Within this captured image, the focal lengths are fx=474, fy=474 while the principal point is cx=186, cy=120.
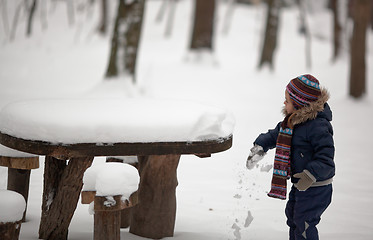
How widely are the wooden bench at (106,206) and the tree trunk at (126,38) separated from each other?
21.7 feet

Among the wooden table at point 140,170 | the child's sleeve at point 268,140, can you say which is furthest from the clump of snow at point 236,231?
the child's sleeve at point 268,140

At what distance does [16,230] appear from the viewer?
8.83 ft

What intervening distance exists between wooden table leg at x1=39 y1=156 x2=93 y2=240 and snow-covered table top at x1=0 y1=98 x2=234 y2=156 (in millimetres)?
363

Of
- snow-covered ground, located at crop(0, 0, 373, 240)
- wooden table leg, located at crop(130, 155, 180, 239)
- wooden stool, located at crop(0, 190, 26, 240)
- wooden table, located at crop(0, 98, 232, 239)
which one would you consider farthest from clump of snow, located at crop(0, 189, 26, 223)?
wooden table leg, located at crop(130, 155, 180, 239)

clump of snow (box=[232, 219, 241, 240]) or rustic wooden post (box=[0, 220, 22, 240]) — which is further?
clump of snow (box=[232, 219, 241, 240])

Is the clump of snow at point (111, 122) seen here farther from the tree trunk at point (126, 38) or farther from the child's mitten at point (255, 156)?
the tree trunk at point (126, 38)

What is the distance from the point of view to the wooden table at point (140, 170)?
2.68m

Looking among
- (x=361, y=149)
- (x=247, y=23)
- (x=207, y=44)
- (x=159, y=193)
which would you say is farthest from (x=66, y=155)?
(x=247, y=23)

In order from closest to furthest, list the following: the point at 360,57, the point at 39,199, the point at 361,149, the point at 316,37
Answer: the point at 39,199, the point at 361,149, the point at 360,57, the point at 316,37

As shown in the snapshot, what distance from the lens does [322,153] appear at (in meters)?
2.78

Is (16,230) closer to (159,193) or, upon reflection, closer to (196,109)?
(159,193)

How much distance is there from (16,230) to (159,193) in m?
1.04

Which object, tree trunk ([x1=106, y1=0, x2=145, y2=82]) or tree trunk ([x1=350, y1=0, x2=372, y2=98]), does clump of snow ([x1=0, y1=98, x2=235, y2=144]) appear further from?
tree trunk ([x1=350, y1=0, x2=372, y2=98])

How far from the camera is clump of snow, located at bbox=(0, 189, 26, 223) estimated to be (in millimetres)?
2600
